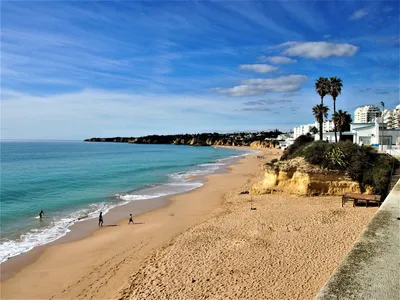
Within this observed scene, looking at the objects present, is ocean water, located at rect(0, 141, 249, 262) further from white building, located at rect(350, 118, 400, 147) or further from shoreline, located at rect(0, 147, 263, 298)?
white building, located at rect(350, 118, 400, 147)

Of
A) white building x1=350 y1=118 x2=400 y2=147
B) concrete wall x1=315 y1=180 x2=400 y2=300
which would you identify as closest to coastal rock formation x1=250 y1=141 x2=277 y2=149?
white building x1=350 y1=118 x2=400 y2=147

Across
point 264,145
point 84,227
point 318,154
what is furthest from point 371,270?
point 264,145

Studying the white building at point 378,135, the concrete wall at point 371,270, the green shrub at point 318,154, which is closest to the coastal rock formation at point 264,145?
the white building at point 378,135

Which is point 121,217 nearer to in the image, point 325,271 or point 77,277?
point 77,277

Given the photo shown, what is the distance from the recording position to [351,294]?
2.66 meters

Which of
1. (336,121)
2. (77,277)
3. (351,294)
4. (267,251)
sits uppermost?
(336,121)

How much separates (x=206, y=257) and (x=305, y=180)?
12.1 meters

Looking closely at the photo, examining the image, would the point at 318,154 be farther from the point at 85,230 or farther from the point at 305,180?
the point at 85,230

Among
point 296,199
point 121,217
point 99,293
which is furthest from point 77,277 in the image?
point 296,199

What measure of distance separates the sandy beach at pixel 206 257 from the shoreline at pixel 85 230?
0.57 feet

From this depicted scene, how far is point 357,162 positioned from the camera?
2048 cm

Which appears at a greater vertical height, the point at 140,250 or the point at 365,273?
the point at 365,273

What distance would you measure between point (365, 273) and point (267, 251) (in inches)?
410

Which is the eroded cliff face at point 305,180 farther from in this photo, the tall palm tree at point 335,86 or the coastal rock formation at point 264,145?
the coastal rock formation at point 264,145
